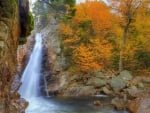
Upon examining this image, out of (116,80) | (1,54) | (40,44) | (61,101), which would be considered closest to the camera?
(1,54)

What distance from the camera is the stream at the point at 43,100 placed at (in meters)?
20.1

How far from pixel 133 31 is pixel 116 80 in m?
7.55

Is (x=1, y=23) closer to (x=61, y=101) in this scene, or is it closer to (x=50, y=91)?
(x=61, y=101)

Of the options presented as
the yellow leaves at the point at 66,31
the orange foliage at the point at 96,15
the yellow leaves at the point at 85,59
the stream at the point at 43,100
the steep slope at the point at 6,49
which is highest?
the orange foliage at the point at 96,15

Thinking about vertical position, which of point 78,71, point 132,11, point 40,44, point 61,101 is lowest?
point 61,101

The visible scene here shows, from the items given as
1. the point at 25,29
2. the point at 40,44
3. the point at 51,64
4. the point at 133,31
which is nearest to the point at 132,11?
the point at 133,31

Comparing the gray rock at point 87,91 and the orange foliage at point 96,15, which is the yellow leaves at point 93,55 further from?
the gray rock at point 87,91

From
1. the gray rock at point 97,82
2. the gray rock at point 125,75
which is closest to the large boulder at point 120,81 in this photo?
the gray rock at point 125,75

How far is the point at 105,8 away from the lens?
31812mm

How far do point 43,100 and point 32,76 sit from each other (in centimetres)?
646

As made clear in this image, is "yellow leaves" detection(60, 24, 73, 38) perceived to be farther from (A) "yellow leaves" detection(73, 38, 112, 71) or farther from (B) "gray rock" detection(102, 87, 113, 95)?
(B) "gray rock" detection(102, 87, 113, 95)

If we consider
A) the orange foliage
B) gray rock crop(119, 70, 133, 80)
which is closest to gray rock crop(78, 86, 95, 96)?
gray rock crop(119, 70, 133, 80)

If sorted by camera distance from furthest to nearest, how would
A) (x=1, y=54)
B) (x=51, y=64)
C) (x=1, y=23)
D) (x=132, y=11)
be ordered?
(x=51, y=64)
(x=132, y=11)
(x=1, y=23)
(x=1, y=54)

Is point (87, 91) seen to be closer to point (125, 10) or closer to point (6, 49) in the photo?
point (125, 10)
